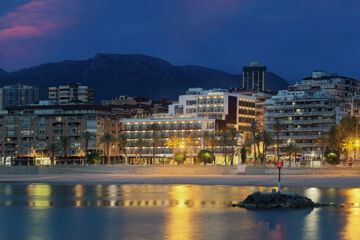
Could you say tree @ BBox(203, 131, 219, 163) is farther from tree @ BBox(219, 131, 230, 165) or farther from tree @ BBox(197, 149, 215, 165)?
tree @ BBox(197, 149, 215, 165)

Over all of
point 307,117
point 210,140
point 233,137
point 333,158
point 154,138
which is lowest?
point 333,158

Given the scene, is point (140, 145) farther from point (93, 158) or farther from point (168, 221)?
point (168, 221)

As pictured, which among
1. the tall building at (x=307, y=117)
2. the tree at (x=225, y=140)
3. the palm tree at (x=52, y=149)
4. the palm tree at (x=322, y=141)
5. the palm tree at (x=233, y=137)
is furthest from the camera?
the palm tree at (x=52, y=149)

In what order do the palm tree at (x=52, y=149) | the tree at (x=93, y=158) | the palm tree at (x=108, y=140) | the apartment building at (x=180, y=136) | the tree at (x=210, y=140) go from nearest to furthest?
the tree at (x=210, y=140) → the tree at (x=93, y=158) → the palm tree at (x=108, y=140) → the apartment building at (x=180, y=136) → the palm tree at (x=52, y=149)

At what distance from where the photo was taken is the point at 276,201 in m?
48.1

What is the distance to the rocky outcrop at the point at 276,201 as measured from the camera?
47812mm

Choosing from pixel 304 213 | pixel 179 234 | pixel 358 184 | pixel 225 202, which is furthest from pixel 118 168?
pixel 179 234

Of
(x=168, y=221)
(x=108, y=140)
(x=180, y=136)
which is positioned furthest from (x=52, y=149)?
(x=168, y=221)

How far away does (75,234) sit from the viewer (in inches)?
1373

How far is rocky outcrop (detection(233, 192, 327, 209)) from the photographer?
47.8m

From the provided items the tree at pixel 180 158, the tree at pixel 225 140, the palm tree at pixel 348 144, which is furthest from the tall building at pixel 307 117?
the palm tree at pixel 348 144

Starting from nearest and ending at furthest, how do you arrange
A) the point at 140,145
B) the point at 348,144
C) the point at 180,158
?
the point at 348,144 < the point at 180,158 < the point at 140,145

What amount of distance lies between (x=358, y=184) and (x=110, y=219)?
53833 mm

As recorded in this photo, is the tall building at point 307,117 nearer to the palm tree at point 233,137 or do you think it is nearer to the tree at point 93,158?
the palm tree at point 233,137
